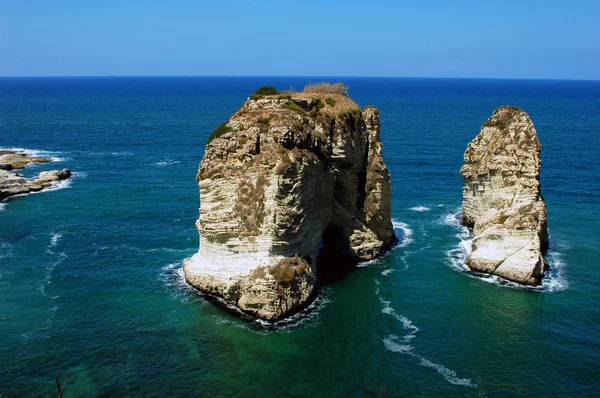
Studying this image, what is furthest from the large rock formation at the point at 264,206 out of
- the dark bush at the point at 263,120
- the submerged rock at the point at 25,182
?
the submerged rock at the point at 25,182

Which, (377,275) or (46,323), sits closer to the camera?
(46,323)

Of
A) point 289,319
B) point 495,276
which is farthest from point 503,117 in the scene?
point 289,319

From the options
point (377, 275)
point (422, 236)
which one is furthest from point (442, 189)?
point (377, 275)

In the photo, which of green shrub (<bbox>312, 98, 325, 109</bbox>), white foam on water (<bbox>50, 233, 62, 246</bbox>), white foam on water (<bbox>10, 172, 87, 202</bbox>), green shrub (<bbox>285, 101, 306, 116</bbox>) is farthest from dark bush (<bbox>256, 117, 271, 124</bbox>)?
white foam on water (<bbox>10, 172, 87, 202</bbox>)

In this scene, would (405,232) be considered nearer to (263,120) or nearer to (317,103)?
(317,103)

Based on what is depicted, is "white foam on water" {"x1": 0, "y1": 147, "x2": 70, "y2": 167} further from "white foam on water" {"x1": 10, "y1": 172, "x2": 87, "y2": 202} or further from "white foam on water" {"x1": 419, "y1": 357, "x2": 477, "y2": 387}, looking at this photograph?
"white foam on water" {"x1": 419, "y1": 357, "x2": 477, "y2": 387}

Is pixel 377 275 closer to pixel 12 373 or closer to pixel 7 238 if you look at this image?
pixel 12 373
